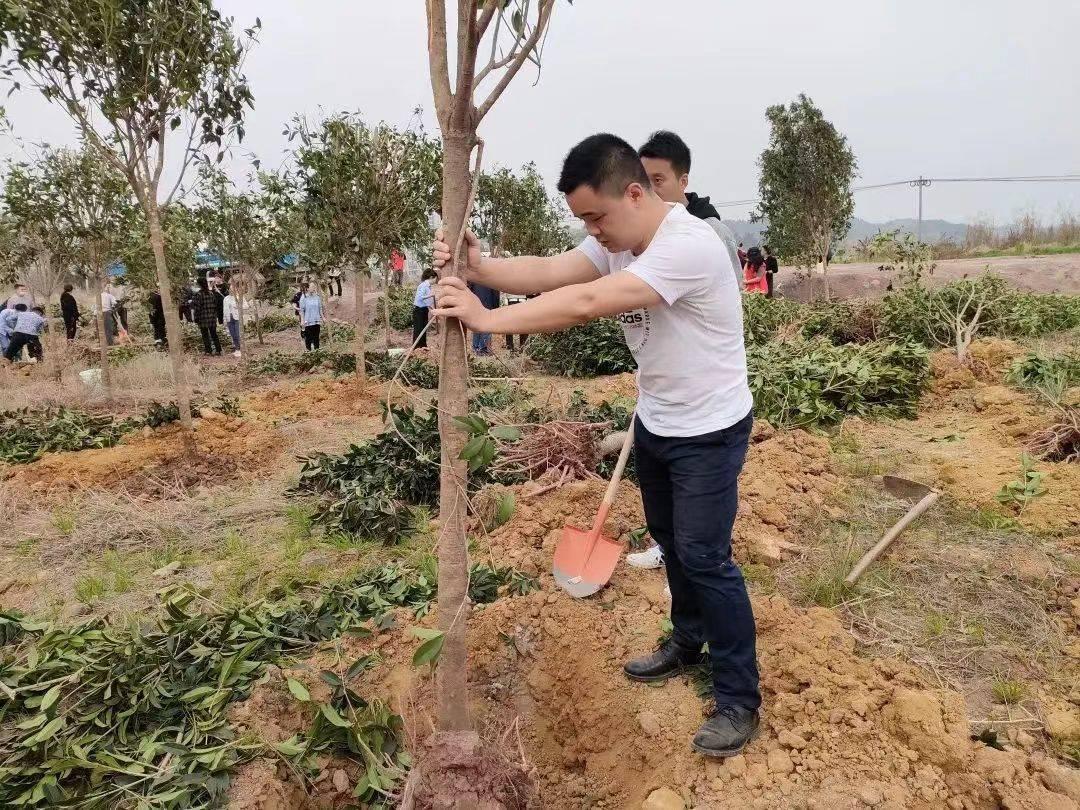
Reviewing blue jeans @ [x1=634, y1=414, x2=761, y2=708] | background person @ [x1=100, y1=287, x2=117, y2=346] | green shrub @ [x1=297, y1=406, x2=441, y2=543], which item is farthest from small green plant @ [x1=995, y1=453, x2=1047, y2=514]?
background person @ [x1=100, y1=287, x2=117, y2=346]

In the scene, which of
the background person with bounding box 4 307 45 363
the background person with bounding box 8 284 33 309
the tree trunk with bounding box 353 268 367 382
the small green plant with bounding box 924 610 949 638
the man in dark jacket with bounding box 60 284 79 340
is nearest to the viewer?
the small green plant with bounding box 924 610 949 638

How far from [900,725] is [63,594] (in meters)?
3.98

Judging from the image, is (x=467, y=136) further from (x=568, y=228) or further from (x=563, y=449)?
(x=568, y=228)

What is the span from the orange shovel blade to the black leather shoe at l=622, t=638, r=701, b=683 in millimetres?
481

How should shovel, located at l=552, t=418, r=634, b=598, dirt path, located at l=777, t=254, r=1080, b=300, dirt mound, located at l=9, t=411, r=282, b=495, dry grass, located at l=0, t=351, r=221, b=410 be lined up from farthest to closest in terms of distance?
dirt path, located at l=777, t=254, r=1080, b=300
dry grass, located at l=0, t=351, r=221, b=410
dirt mound, located at l=9, t=411, r=282, b=495
shovel, located at l=552, t=418, r=634, b=598

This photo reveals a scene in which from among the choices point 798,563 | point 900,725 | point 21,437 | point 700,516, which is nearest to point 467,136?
point 700,516

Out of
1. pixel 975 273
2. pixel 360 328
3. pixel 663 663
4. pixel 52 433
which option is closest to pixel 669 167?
pixel 663 663

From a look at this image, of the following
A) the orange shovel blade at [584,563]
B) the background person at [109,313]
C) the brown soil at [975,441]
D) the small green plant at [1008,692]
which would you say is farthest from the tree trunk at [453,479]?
the background person at [109,313]

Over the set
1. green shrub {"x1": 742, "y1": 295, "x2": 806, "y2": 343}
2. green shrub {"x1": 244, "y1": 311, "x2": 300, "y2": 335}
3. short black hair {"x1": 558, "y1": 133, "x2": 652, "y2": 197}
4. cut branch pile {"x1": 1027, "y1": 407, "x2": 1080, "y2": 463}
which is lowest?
cut branch pile {"x1": 1027, "y1": 407, "x2": 1080, "y2": 463}

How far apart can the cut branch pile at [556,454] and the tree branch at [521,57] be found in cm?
297

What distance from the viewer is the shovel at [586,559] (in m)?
3.00

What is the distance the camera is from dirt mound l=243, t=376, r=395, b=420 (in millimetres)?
7457

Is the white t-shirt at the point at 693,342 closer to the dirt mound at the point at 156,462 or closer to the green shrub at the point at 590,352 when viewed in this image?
the dirt mound at the point at 156,462

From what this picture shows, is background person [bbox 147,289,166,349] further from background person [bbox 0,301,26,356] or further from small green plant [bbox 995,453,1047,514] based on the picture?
small green plant [bbox 995,453,1047,514]
